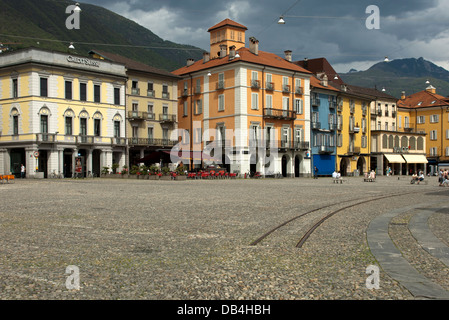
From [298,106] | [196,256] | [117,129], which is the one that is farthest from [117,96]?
[196,256]

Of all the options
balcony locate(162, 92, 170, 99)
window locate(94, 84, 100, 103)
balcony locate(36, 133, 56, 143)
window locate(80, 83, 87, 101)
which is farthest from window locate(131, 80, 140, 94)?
balcony locate(36, 133, 56, 143)

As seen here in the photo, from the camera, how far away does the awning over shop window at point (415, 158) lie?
75856 millimetres

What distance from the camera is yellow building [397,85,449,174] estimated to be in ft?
277

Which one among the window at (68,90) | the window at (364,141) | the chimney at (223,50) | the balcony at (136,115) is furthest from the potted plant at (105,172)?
the window at (364,141)

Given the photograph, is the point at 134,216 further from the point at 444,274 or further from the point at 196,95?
the point at 196,95

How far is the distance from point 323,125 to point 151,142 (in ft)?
73.9

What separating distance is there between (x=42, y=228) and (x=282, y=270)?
602 cm

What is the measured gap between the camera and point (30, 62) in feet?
148

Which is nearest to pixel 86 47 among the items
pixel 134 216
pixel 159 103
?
pixel 159 103

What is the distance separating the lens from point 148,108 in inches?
2254

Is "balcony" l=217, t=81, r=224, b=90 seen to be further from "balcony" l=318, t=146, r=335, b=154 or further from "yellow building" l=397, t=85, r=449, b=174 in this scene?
"yellow building" l=397, t=85, r=449, b=174

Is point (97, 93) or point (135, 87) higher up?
point (135, 87)

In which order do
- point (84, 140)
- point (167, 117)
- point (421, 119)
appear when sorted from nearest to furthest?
point (84, 140) → point (167, 117) → point (421, 119)

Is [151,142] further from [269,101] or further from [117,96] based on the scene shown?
[269,101]
